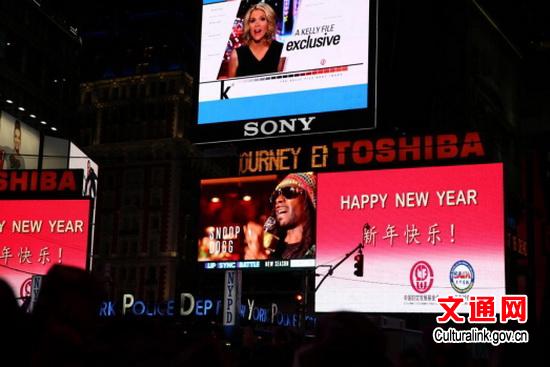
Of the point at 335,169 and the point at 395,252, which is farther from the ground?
the point at 335,169

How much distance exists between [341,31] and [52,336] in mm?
20503

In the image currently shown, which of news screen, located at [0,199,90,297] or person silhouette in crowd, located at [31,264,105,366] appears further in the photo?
news screen, located at [0,199,90,297]

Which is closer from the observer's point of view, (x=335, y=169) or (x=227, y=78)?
(x=227, y=78)

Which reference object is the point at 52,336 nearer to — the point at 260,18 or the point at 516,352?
the point at 516,352

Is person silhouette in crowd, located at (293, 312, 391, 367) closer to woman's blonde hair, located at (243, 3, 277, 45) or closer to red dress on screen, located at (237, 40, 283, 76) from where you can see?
red dress on screen, located at (237, 40, 283, 76)

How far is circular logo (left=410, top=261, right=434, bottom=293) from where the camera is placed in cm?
2675

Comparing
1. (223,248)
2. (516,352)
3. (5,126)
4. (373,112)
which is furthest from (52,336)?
(5,126)

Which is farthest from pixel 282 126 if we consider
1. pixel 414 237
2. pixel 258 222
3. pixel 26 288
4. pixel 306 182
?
pixel 26 288

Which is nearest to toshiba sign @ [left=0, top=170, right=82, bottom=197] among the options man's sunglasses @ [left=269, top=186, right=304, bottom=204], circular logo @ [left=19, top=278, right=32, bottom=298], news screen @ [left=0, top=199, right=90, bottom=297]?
news screen @ [left=0, top=199, right=90, bottom=297]

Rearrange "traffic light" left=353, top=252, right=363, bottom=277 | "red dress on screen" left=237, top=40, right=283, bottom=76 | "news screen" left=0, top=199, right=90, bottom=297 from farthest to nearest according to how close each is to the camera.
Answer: "news screen" left=0, top=199, right=90, bottom=297, "traffic light" left=353, top=252, right=363, bottom=277, "red dress on screen" left=237, top=40, right=283, bottom=76

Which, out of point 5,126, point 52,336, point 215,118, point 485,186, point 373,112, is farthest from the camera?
point 5,126

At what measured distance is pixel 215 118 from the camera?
76.7 ft

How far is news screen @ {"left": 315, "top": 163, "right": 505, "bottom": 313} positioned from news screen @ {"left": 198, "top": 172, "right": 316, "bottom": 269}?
89 centimetres

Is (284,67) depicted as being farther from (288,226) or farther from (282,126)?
(288,226)
